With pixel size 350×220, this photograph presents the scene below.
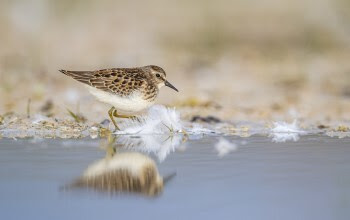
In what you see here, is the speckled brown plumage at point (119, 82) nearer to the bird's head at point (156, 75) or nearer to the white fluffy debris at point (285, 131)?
the bird's head at point (156, 75)

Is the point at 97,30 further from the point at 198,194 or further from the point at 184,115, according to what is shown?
the point at 198,194

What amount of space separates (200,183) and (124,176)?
2.06 feet

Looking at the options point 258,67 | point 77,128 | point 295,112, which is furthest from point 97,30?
point 77,128

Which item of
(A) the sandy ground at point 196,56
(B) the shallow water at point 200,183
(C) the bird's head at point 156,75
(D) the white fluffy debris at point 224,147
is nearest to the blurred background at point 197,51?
(A) the sandy ground at point 196,56

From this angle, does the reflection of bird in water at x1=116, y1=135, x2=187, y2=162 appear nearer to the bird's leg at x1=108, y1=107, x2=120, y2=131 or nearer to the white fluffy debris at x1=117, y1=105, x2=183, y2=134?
the white fluffy debris at x1=117, y1=105, x2=183, y2=134

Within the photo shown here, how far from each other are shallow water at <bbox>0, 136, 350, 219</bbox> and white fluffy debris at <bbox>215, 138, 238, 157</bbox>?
0.07 metres

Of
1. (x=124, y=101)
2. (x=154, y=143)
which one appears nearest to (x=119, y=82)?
(x=124, y=101)

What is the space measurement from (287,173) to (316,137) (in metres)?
2.37

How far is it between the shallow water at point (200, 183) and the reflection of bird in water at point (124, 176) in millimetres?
88

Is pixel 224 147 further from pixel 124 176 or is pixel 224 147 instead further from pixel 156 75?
pixel 156 75

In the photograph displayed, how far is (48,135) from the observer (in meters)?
8.16

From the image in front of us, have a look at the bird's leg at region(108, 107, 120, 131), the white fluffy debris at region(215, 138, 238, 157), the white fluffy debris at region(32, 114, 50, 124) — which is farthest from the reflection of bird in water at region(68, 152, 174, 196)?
the white fluffy debris at region(32, 114, 50, 124)

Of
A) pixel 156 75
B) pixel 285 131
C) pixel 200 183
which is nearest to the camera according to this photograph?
pixel 200 183

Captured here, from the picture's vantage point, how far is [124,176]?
5828 millimetres
